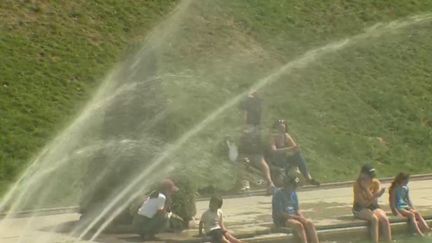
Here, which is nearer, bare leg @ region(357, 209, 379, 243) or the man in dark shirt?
bare leg @ region(357, 209, 379, 243)

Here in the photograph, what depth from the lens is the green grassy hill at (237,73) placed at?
24.2m

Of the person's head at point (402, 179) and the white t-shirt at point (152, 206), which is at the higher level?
the person's head at point (402, 179)

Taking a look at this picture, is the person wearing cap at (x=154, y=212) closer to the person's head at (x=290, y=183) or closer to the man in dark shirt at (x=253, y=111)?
the person's head at (x=290, y=183)

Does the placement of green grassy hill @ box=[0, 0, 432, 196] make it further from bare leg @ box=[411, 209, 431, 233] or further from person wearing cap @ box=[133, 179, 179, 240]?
person wearing cap @ box=[133, 179, 179, 240]

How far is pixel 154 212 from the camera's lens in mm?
15461

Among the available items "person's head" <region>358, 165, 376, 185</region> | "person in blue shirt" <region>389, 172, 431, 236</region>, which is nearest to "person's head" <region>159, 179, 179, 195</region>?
"person's head" <region>358, 165, 376, 185</region>

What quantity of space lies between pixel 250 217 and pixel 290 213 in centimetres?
217

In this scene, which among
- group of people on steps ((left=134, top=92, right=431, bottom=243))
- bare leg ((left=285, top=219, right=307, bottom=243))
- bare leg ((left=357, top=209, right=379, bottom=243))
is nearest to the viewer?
group of people on steps ((left=134, top=92, right=431, bottom=243))

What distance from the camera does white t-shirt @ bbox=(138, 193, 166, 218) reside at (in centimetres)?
1535

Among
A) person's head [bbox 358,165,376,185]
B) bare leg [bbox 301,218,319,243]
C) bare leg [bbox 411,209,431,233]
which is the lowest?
bare leg [bbox 301,218,319,243]

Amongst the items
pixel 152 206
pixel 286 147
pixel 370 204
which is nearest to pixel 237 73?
pixel 286 147

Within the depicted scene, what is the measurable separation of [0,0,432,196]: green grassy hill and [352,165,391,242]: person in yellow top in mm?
4948

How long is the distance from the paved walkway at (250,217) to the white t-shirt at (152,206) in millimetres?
389

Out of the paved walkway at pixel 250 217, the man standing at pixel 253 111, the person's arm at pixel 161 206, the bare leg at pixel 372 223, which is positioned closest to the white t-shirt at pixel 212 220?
the paved walkway at pixel 250 217
